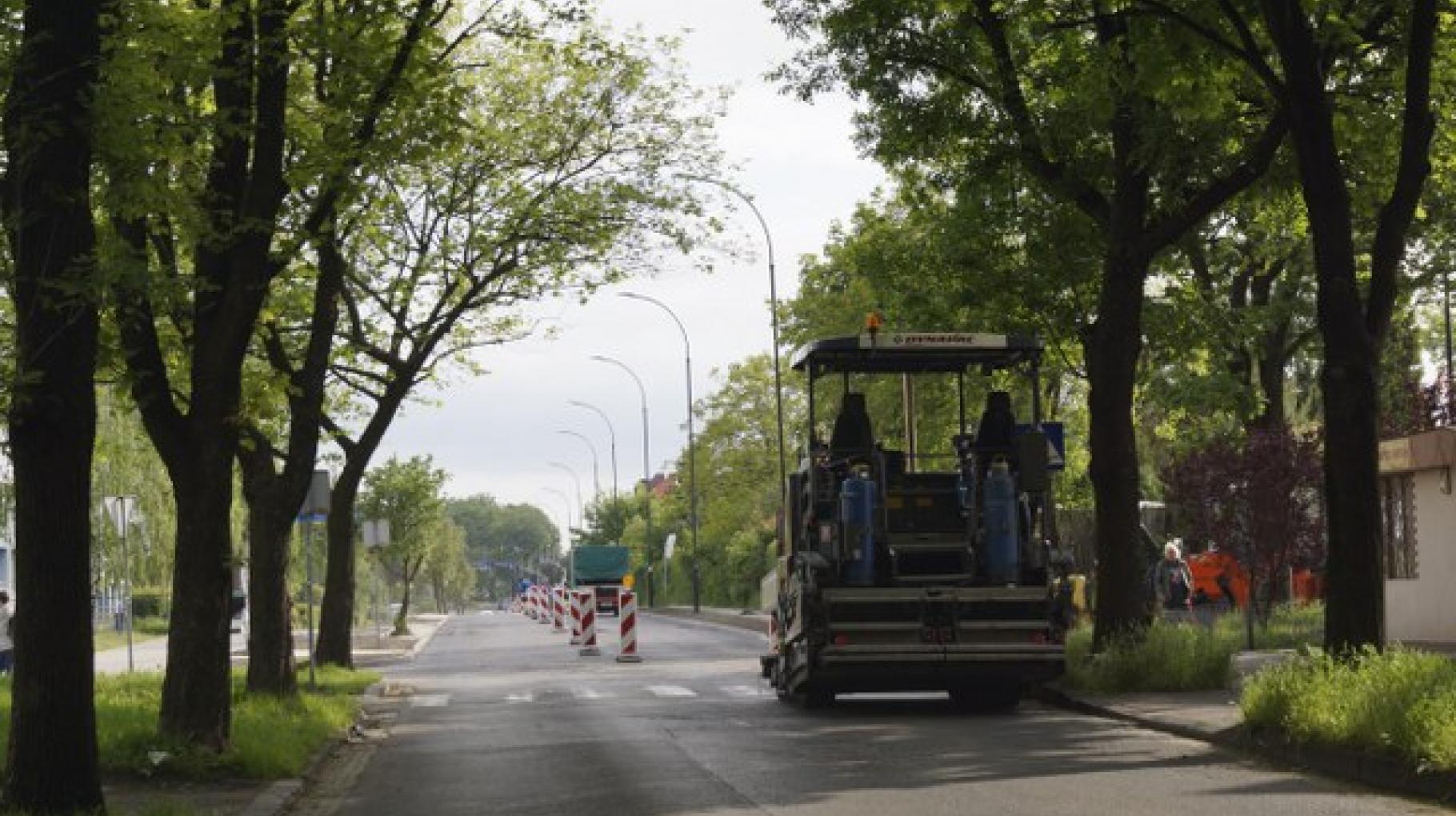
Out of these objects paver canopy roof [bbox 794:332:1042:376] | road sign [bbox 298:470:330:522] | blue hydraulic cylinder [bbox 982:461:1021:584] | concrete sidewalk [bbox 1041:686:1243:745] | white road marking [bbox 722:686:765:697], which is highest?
paver canopy roof [bbox 794:332:1042:376]

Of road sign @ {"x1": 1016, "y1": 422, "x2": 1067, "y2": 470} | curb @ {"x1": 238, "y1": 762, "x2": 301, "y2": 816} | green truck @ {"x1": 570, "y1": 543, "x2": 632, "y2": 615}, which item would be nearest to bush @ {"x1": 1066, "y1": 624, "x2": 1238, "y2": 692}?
road sign @ {"x1": 1016, "y1": 422, "x2": 1067, "y2": 470}

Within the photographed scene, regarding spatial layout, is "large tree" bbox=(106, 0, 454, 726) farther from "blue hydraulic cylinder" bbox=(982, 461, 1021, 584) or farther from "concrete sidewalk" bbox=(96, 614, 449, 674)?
"concrete sidewalk" bbox=(96, 614, 449, 674)

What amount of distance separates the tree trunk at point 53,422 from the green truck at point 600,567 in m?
72.8

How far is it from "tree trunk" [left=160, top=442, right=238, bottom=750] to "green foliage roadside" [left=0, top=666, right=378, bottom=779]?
10.3 inches

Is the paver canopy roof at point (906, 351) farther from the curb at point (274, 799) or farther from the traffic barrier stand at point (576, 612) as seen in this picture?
the traffic barrier stand at point (576, 612)

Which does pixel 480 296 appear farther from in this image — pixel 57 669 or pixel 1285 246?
pixel 57 669

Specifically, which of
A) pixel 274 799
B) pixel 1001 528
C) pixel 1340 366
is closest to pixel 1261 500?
pixel 1001 528

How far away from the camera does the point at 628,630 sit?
126 ft

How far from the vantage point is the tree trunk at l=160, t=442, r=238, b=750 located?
15.3 m

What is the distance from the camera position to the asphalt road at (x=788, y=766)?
12297 mm

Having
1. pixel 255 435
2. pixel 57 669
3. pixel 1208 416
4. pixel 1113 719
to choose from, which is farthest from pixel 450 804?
pixel 1208 416

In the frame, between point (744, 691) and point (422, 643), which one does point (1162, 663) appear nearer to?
point (744, 691)

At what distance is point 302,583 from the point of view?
246 feet

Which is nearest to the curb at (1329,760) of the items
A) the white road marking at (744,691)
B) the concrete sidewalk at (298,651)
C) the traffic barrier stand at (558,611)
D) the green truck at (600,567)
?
the white road marking at (744,691)
